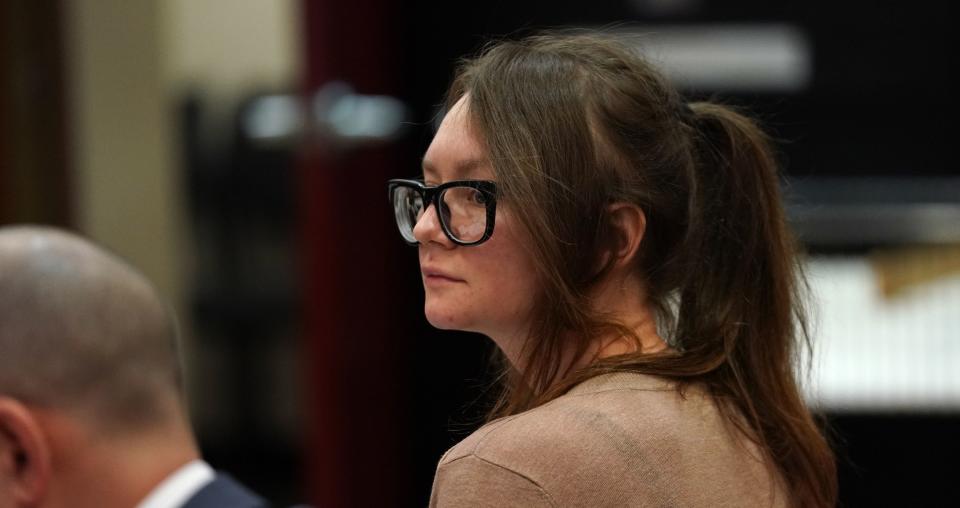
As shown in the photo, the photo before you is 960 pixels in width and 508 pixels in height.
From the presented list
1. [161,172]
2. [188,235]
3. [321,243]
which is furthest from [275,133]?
[188,235]

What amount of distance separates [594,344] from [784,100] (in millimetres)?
2053

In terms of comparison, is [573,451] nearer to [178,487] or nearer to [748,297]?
[748,297]

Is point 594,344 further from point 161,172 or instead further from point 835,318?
point 161,172

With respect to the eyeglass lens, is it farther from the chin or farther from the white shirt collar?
the white shirt collar

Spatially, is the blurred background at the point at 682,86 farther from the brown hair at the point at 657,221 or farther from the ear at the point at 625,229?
the ear at the point at 625,229

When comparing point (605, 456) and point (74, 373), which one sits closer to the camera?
point (605, 456)

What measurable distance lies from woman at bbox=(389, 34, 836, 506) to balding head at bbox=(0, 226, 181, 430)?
0.38 metres

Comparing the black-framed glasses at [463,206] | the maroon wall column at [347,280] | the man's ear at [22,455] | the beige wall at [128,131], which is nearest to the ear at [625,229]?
the black-framed glasses at [463,206]

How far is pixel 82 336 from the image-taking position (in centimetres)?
148

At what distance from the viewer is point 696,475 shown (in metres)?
1.19

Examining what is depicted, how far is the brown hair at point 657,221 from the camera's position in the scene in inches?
48.3

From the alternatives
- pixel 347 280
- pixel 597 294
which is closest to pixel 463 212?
pixel 597 294

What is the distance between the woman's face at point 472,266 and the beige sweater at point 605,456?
0.09 m

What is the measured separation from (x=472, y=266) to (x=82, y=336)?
48cm
